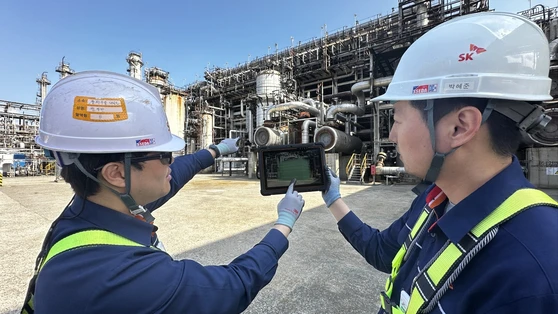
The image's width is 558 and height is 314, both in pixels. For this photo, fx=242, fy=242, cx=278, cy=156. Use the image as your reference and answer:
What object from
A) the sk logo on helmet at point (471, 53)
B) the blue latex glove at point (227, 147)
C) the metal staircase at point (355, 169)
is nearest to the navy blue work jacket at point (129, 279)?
the sk logo on helmet at point (471, 53)

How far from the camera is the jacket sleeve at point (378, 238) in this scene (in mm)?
1548

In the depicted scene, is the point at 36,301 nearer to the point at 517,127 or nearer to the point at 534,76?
the point at 517,127

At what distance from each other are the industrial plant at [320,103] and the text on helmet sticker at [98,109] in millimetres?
10449

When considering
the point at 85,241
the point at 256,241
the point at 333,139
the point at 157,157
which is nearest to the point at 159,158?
the point at 157,157

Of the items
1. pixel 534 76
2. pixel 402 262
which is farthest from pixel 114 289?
pixel 534 76

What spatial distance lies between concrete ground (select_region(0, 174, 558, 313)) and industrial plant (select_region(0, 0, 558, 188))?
5763mm

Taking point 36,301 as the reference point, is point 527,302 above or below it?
above

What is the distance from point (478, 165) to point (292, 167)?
1198mm

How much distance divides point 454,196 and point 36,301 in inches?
66.5

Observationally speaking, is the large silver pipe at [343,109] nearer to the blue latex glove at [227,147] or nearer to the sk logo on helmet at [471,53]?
the blue latex glove at [227,147]

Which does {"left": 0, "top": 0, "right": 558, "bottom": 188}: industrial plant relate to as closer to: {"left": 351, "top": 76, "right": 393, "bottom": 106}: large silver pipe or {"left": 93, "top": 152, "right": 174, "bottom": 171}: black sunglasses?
{"left": 351, "top": 76, "right": 393, "bottom": 106}: large silver pipe

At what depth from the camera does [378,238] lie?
65.0 inches

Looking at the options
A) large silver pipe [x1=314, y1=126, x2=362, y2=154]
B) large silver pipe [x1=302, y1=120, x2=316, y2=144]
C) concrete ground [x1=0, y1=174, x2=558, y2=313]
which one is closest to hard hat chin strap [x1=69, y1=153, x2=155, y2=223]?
Result: concrete ground [x1=0, y1=174, x2=558, y2=313]

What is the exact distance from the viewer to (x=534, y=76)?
897 millimetres
